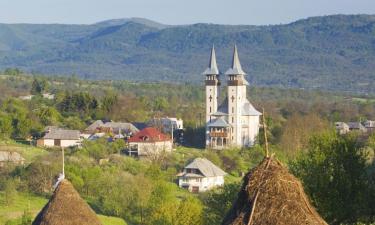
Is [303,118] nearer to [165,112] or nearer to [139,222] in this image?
[165,112]

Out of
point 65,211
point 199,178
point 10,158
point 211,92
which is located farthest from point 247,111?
point 65,211

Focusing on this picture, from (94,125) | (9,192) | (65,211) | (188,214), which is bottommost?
(9,192)

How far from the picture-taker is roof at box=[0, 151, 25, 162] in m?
54.0

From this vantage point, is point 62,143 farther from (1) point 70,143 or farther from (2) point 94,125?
(2) point 94,125

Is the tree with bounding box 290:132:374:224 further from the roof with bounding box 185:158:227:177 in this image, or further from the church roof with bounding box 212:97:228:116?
the church roof with bounding box 212:97:228:116

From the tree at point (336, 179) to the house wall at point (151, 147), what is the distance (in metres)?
36.6

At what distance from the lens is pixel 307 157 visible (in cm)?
2625

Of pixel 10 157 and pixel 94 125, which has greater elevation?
pixel 94 125

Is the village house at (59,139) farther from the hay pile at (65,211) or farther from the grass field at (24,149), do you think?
the hay pile at (65,211)

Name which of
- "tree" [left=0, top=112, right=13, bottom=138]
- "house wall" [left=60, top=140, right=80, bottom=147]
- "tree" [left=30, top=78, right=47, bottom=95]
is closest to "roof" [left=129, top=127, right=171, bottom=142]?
"house wall" [left=60, top=140, right=80, bottom=147]

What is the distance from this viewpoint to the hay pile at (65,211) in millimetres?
18766

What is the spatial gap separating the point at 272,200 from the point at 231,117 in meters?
59.3

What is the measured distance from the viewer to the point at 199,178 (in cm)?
5422

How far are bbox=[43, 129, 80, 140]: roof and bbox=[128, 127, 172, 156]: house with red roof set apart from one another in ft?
15.0
